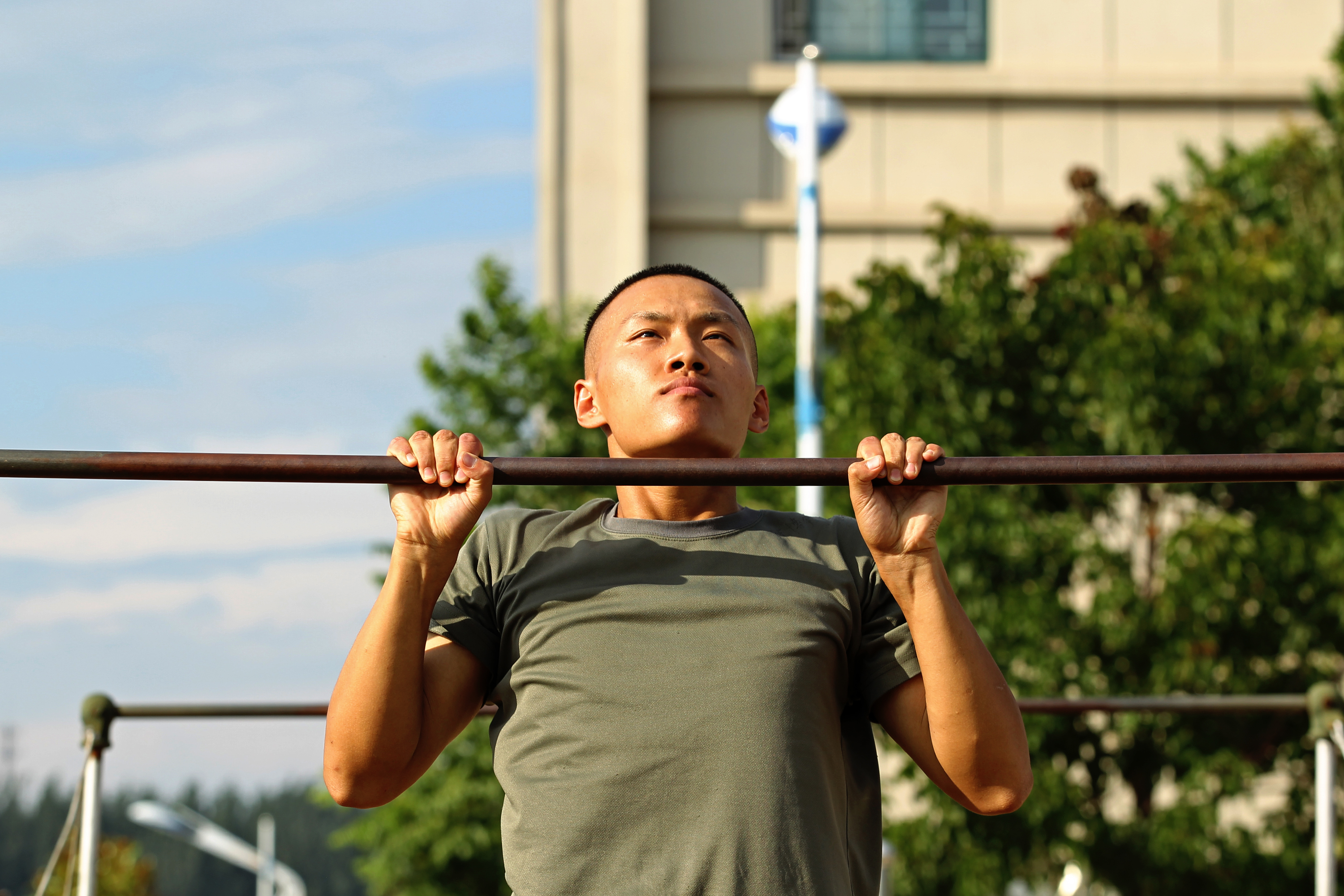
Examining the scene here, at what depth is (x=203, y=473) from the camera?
6.74 feet

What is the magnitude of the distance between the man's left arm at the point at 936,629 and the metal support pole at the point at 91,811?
85.6 inches

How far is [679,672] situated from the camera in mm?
1992

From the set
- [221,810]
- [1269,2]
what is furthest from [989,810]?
[221,810]

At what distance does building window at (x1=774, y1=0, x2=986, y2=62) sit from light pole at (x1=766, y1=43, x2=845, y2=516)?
10.9 meters

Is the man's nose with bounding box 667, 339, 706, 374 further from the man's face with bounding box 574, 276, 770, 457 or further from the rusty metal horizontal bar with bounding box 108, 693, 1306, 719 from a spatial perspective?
the rusty metal horizontal bar with bounding box 108, 693, 1306, 719

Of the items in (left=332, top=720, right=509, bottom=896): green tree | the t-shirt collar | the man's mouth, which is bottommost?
(left=332, top=720, right=509, bottom=896): green tree

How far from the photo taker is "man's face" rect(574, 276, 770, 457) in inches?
86.7

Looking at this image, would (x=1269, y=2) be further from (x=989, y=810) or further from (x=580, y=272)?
(x=989, y=810)

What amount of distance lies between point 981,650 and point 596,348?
2.51ft

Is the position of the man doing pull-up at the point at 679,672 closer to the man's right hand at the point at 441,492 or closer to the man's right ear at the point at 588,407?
the man's right hand at the point at 441,492

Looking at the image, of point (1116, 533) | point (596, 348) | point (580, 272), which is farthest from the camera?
point (580, 272)

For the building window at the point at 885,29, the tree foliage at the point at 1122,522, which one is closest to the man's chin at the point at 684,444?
the tree foliage at the point at 1122,522

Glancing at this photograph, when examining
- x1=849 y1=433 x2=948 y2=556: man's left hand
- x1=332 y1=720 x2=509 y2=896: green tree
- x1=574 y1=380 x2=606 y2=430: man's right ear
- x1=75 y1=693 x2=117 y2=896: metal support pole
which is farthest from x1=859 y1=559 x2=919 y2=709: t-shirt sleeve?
x1=332 y1=720 x2=509 y2=896: green tree

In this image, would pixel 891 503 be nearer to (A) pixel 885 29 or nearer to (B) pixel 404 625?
(B) pixel 404 625
